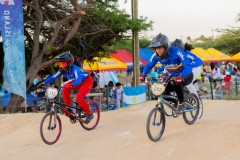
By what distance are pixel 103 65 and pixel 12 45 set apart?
8731 millimetres

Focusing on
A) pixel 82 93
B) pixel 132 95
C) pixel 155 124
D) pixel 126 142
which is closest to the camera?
pixel 155 124

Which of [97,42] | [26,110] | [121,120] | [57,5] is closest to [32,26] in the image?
[57,5]

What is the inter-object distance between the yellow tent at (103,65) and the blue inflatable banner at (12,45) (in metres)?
6.88

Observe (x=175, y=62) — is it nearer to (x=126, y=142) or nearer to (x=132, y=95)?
(x=126, y=142)

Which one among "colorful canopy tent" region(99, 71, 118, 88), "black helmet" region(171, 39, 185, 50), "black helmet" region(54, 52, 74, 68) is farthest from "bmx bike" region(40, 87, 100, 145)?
"colorful canopy tent" region(99, 71, 118, 88)

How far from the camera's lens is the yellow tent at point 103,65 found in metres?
19.9

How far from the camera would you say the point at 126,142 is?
750 centimetres

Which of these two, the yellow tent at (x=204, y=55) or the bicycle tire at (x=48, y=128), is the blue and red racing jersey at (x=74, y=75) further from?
the yellow tent at (x=204, y=55)

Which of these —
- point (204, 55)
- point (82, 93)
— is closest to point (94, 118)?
point (82, 93)

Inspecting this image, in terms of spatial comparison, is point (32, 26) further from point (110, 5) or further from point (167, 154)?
point (167, 154)

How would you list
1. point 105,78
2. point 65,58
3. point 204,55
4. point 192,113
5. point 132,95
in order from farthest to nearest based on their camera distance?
point 204,55 → point 105,78 → point 132,95 → point 192,113 → point 65,58

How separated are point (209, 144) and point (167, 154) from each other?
0.83 metres

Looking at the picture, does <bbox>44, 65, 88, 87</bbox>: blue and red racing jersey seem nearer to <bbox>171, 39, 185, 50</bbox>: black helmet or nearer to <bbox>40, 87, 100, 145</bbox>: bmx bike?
<bbox>40, 87, 100, 145</bbox>: bmx bike

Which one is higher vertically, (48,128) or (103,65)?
(103,65)
